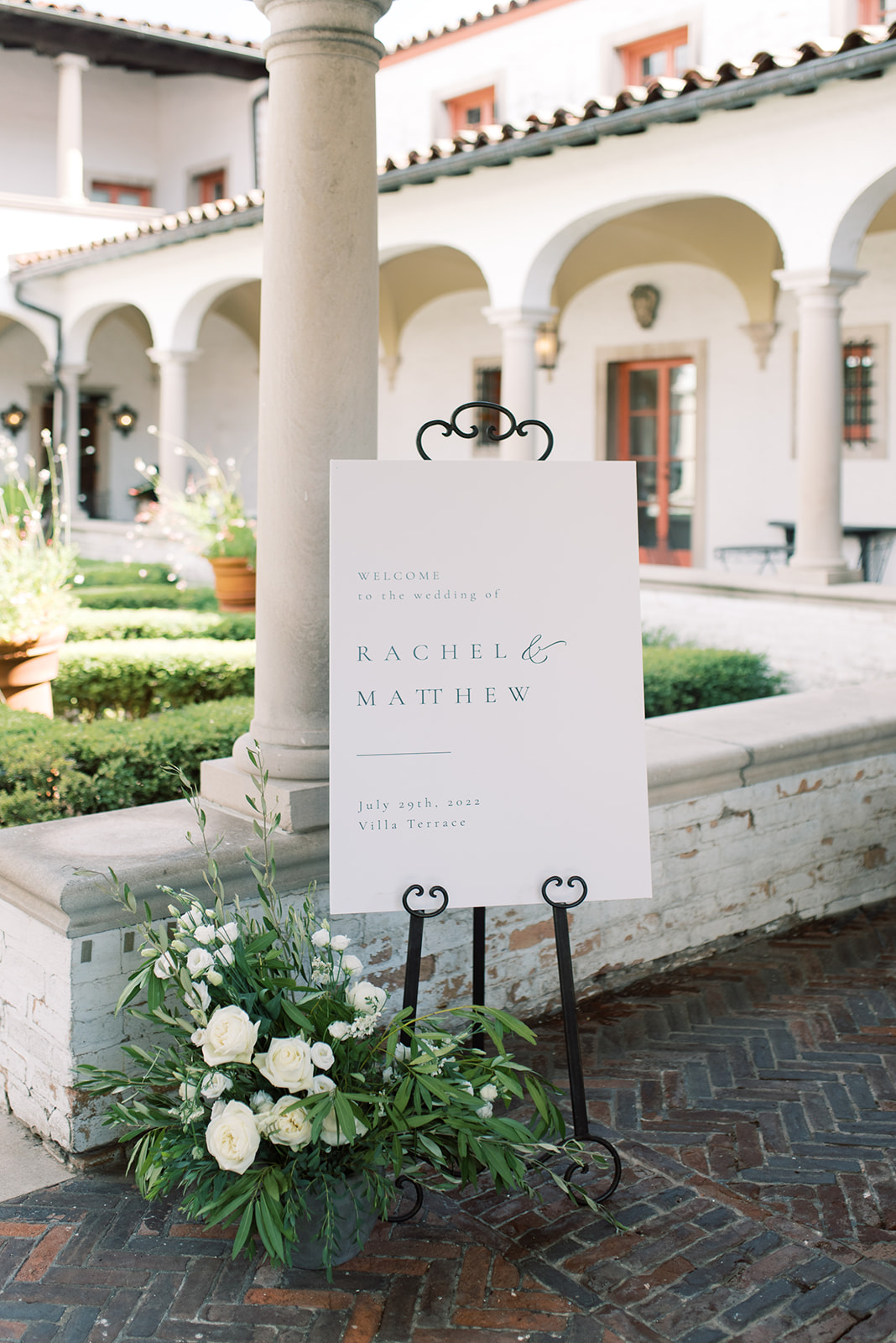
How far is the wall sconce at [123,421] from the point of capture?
18.1m

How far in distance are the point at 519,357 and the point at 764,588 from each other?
2.90m

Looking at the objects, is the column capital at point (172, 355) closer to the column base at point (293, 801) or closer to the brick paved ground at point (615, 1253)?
the column base at point (293, 801)

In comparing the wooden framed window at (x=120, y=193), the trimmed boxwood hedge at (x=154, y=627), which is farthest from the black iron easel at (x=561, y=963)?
the wooden framed window at (x=120, y=193)

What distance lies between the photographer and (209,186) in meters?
18.4

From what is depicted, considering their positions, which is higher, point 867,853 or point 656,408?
point 656,408

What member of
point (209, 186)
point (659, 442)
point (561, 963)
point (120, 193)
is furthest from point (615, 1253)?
point (120, 193)

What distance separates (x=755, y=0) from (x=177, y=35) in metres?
8.09

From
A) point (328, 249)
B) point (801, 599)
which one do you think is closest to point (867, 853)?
point (328, 249)

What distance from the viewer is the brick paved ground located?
218 cm

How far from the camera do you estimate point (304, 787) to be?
3.02m

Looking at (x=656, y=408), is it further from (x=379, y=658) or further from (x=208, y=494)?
Result: (x=379, y=658)

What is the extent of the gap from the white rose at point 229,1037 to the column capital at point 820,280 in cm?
675

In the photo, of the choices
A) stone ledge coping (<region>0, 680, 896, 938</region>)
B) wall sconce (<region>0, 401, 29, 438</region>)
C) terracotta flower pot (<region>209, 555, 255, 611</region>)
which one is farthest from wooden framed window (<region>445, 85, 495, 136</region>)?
stone ledge coping (<region>0, 680, 896, 938</region>)

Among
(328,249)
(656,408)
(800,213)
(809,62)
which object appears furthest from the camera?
(656,408)
